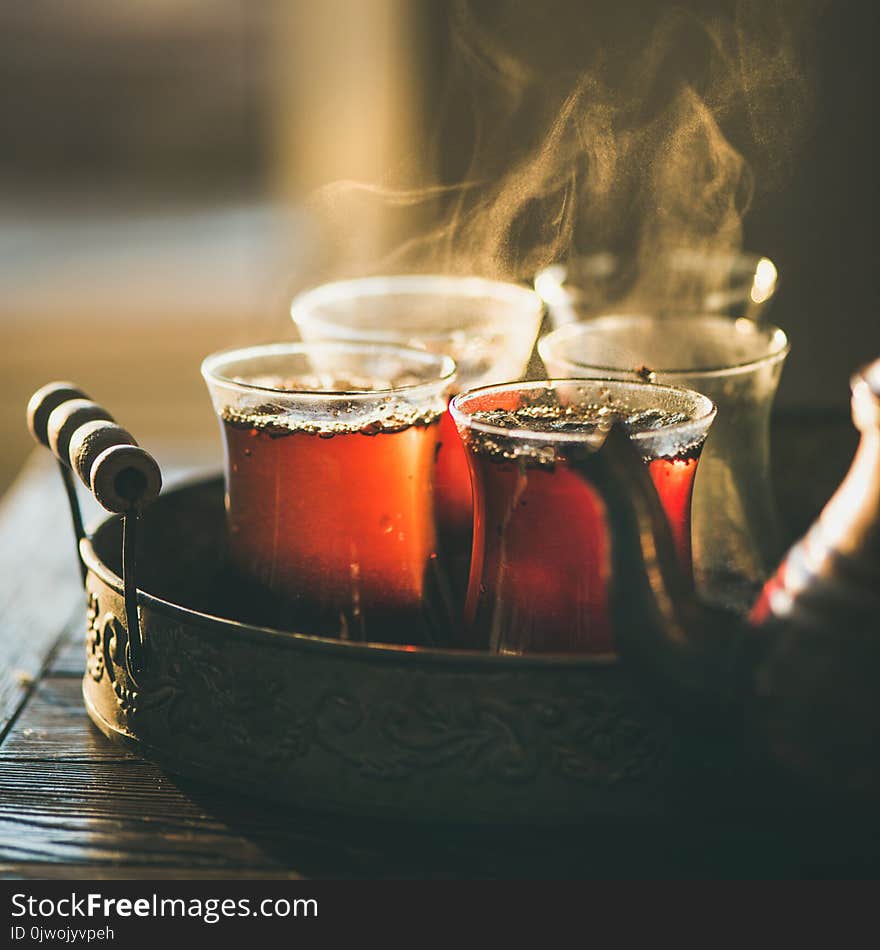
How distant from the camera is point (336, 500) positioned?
0.81m

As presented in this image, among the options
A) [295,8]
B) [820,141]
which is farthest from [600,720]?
[295,8]

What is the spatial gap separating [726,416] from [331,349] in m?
0.31

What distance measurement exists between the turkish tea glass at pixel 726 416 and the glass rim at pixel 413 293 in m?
0.10

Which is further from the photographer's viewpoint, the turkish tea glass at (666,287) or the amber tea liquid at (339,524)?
the turkish tea glass at (666,287)

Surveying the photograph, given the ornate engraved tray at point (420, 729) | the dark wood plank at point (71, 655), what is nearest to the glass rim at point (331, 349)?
the ornate engraved tray at point (420, 729)

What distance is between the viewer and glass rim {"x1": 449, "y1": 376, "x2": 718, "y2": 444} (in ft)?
2.30

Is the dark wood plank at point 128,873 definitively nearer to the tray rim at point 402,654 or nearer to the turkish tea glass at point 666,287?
the tray rim at point 402,654

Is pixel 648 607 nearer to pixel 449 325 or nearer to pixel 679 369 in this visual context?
pixel 679 369

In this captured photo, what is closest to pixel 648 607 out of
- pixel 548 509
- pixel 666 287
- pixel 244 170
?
pixel 548 509

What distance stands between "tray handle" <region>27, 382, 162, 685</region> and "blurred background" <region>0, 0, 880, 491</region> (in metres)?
0.54

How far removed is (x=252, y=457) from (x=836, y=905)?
0.46m

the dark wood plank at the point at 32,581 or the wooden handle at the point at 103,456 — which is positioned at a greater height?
the wooden handle at the point at 103,456

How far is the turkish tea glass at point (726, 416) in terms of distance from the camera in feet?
2.88

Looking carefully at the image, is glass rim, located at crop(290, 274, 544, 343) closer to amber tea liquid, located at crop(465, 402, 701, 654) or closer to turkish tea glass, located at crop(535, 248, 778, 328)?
turkish tea glass, located at crop(535, 248, 778, 328)
